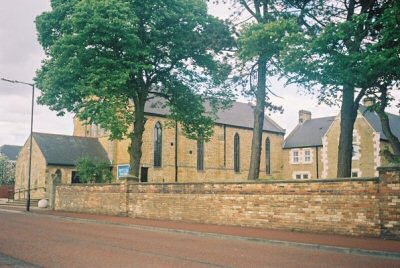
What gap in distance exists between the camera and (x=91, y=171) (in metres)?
34.8

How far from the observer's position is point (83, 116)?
24969 mm

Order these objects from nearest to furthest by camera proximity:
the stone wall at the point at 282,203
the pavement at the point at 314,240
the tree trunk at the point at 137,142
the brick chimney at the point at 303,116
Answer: the pavement at the point at 314,240, the stone wall at the point at 282,203, the tree trunk at the point at 137,142, the brick chimney at the point at 303,116

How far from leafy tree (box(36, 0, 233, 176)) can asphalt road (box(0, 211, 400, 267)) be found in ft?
36.8

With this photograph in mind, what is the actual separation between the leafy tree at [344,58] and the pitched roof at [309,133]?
27.3 m

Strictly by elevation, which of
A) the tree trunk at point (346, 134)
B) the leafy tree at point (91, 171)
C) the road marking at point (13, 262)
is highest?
the tree trunk at point (346, 134)

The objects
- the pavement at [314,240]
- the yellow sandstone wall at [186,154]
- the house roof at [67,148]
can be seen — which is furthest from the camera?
the yellow sandstone wall at [186,154]

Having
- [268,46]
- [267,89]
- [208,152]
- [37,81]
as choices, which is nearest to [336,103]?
[267,89]

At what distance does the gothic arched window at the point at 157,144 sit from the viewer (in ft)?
146

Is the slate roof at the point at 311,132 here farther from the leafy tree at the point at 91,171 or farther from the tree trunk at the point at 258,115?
the tree trunk at the point at 258,115

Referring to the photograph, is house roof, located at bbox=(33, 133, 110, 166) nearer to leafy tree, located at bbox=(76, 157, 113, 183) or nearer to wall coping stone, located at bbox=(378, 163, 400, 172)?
leafy tree, located at bbox=(76, 157, 113, 183)

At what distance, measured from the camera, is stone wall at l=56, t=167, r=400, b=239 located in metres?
14.1

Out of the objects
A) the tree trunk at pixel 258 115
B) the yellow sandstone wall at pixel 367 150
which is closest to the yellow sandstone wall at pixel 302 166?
the yellow sandstone wall at pixel 367 150

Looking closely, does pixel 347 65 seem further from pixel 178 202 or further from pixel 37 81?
pixel 37 81

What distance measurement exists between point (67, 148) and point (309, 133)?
2750 centimetres
